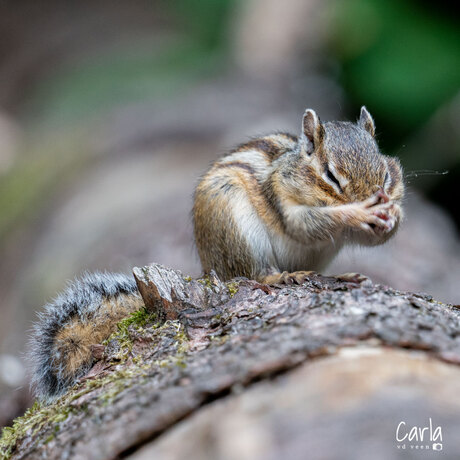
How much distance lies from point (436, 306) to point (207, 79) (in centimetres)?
545

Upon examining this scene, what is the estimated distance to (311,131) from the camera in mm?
3201

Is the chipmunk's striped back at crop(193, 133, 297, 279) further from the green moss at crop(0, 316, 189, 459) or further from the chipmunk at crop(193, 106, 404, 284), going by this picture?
the green moss at crop(0, 316, 189, 459)

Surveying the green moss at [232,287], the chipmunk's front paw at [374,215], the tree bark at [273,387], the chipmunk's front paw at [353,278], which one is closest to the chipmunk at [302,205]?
the chipmunk's front paw at [374,215]

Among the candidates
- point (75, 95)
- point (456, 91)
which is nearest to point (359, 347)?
point (456, 91)

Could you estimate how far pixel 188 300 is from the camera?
231 centimetres

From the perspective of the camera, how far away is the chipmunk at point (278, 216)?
2.62 metres

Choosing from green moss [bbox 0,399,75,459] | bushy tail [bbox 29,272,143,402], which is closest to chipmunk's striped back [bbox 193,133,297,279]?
bushy tail [bbox 29,272,143,402]

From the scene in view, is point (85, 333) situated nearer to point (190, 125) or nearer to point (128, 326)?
point (128, 326)

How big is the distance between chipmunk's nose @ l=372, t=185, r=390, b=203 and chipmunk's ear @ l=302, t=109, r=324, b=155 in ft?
1.30

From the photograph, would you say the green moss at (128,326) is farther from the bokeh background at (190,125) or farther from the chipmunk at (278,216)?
the bokeh background at (190,125)

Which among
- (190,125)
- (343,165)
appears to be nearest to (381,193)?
(343,165)

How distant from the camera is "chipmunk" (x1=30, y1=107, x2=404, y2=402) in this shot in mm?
2625

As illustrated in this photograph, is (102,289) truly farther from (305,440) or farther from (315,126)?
(305,440)

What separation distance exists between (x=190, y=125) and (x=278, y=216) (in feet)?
9.74
